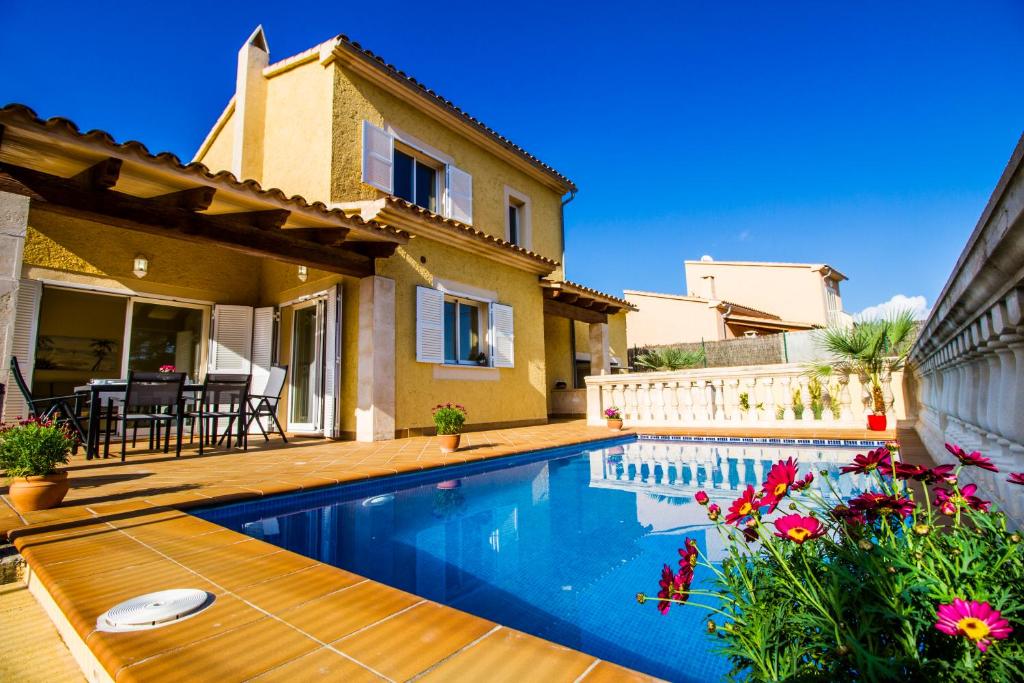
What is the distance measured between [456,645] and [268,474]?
3.96 m

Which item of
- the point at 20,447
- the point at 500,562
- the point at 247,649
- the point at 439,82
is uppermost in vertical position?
the point at 439,82

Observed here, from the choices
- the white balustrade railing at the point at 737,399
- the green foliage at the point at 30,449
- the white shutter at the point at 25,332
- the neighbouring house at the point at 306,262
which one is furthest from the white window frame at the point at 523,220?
the green foliage at the point at 30,449

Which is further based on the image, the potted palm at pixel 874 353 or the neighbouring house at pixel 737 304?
the neighbouring house at pixel 737 304

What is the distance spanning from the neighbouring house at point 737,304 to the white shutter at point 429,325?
16.4 meters

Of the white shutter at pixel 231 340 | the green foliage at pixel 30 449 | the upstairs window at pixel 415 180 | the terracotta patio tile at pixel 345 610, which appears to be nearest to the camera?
the terracotta patio tile at pixel 345 610

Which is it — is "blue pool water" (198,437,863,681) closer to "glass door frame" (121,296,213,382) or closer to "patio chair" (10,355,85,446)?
"patio chair" (10,355,85,446)

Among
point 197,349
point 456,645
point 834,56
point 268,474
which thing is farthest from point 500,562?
point 834,56

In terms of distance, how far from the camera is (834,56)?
1139 cm

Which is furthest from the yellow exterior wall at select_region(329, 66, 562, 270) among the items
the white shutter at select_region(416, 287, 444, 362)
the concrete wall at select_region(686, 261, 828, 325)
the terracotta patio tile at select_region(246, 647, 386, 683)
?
the concrete wall at select_region(686, 261, 828, 325)

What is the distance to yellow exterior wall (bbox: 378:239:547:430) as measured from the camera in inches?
318

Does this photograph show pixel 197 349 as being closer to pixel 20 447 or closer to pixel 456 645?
pixel 20 447

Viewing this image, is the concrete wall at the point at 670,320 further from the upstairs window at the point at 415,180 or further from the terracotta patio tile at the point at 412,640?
the terracotta patio tile at the point at 412,640

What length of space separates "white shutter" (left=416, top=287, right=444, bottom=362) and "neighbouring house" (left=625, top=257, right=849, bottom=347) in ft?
53.7

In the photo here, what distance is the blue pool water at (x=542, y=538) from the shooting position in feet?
6.97
